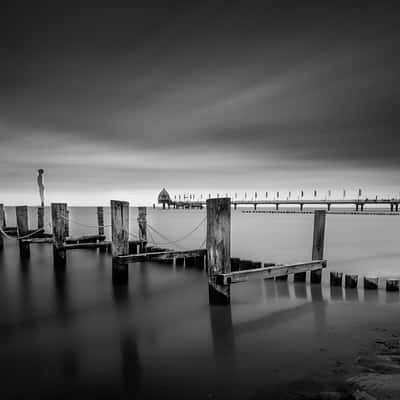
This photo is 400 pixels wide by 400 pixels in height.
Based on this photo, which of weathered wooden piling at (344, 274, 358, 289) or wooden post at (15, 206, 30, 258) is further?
wooden post at (15, 206, 30, 258)

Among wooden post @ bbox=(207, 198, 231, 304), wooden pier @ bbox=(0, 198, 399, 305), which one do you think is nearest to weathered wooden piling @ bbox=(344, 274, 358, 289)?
wooden pier @ bbox=(0, 198, 399, 305)

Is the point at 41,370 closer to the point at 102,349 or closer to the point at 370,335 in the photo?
the point at 102,349

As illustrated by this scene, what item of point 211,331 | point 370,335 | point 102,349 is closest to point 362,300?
point 370,335

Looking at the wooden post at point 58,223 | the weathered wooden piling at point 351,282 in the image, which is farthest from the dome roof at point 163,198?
the weathered wooden piling at point 351,282

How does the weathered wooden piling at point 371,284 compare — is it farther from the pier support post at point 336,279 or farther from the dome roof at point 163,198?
the dome roof at point 163,198

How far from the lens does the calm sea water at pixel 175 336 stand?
4367 mm

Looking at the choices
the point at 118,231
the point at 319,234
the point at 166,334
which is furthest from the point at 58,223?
the point at 319,234

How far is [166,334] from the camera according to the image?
649 cm

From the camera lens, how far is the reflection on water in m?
4.42

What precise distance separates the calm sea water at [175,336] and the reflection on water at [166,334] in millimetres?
23

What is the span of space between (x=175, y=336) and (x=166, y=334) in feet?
0.84

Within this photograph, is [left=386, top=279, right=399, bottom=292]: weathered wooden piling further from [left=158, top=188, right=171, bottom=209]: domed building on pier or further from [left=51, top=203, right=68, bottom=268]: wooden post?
[left=158, top=188, right=171, bottom=209]: domed building on pier

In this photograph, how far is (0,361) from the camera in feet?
16.8

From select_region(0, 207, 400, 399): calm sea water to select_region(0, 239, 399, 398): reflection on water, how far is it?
23mm
